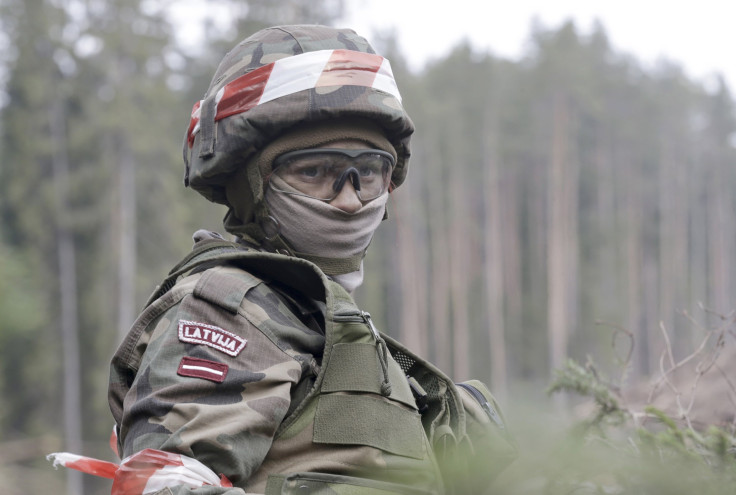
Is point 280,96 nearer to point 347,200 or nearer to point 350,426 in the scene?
point 347,200

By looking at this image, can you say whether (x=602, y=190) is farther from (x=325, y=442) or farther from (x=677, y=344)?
(x=325, y=442)

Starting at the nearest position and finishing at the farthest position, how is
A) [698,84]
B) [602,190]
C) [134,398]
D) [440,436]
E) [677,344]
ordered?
[134,398] → [440,436] → [677,344] → [602,190] → [698,84]

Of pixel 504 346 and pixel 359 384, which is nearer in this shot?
pixel 359 384

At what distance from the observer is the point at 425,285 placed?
124 ft

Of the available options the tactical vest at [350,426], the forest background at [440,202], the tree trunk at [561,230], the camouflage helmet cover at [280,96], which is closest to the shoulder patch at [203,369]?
the tactical vest at [350,426]

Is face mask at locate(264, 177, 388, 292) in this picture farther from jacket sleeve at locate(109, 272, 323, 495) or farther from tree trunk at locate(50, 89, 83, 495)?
tree trunk at locate(50, 89, 83, 495)

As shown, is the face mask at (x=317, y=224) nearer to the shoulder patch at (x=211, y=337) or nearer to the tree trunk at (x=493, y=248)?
the shoulder patch at (x=211, y=337)

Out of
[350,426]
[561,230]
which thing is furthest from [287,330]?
[561,230]

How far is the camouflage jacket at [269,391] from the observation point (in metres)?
2.00

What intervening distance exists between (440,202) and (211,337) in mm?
37402

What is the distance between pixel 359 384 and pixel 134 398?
588mm

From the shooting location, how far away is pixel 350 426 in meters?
2.13

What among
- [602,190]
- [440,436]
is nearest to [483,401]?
[440,436]

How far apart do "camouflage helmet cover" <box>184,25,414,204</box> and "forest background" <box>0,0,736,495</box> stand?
9.65 ft
